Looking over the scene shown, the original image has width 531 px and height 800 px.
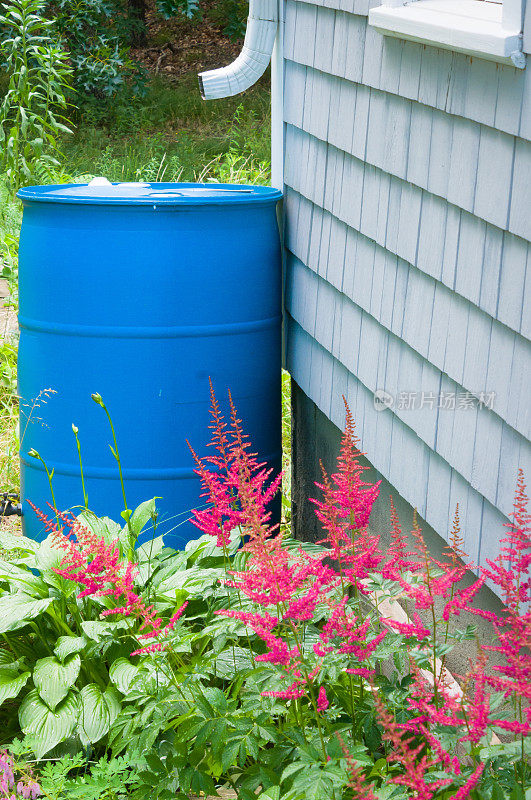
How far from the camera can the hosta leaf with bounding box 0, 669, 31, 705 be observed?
7.26 feet

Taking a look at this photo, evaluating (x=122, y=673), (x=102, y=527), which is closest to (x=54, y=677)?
(x=122, y=673)

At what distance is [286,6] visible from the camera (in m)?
3.25

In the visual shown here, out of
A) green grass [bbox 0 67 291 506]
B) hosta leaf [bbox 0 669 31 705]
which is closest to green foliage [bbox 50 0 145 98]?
green grass [bbox 0 67 291 506]

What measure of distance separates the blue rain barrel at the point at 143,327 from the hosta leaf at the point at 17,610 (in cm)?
42

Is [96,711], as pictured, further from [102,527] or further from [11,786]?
[102,527]

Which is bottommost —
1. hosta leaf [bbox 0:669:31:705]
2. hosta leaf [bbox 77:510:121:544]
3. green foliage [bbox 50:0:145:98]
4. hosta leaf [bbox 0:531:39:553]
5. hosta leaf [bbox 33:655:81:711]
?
hosta leaf [bbox 0:669:31:705]

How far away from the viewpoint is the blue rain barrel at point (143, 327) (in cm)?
275

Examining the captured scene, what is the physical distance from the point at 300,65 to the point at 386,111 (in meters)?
0.91

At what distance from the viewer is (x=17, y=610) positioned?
231cm

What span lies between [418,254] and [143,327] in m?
0.95

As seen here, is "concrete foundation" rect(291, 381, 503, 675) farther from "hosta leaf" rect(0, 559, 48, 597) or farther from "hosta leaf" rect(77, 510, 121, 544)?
"hosta leaf" rect(0, 559, 48, 597)

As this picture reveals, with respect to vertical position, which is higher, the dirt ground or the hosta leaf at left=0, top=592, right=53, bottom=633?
the dirt ground

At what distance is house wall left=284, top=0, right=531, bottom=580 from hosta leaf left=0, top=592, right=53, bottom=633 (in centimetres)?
87

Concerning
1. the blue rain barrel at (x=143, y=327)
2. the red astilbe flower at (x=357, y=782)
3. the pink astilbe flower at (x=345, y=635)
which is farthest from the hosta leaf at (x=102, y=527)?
the red astilbe flower at (x=357, y=782)
